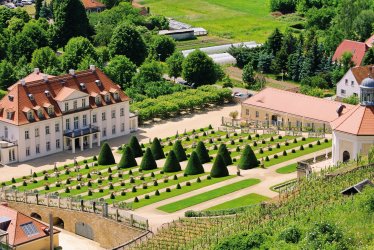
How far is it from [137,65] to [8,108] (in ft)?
137

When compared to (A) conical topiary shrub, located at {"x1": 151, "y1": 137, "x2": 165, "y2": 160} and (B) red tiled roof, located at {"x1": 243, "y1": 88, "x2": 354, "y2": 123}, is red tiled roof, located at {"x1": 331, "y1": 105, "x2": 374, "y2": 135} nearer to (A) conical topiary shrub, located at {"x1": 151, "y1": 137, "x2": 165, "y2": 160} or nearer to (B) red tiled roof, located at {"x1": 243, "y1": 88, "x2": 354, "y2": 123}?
(B) red tiled roof, located at {"x1": 243, "y1": 88, "x2": 354, "y2": 123}

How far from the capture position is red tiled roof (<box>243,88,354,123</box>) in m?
122

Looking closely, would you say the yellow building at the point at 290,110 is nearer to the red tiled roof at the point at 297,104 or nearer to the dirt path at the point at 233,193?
the red tiled roof at the point at 297,104

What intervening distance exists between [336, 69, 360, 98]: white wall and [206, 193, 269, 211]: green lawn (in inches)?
1670

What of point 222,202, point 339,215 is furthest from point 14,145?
point 339,215

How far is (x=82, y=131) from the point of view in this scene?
389 ft

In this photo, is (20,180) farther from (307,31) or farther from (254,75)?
(307,31)

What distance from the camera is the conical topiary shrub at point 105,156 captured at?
111 metres

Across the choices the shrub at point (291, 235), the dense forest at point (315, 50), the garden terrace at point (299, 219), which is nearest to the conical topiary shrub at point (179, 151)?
the garden terrace at point (299, 219)

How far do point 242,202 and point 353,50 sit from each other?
197ft

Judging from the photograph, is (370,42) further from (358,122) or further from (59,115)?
(59,115)

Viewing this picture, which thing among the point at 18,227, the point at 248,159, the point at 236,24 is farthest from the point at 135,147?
the point at 236,24

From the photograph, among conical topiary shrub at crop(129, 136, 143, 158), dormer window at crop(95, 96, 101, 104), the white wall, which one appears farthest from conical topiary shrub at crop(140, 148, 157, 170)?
the white wall

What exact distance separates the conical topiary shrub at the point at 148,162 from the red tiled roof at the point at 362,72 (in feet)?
128
